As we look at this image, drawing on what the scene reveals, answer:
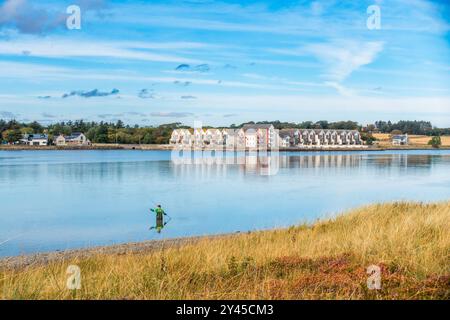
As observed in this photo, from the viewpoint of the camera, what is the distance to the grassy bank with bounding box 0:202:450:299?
244 inches

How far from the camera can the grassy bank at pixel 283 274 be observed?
621 centimetres

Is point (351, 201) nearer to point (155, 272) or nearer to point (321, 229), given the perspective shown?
point (321, 229)

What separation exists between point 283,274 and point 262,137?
117125 millimetres

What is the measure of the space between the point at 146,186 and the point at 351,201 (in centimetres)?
1692

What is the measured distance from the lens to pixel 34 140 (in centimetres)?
14550

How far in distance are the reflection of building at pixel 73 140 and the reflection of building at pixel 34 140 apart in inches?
160

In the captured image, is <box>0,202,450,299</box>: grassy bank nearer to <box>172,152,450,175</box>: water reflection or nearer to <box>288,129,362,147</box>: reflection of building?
<box>172,152,450,175</box>: water reflection

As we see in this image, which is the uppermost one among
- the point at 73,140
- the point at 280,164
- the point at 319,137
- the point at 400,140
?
the point at 319,137

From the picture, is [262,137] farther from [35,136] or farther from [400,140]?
[35,136]

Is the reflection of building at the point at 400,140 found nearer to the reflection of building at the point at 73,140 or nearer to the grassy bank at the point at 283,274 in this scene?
the reflection of building at the point at 73,140

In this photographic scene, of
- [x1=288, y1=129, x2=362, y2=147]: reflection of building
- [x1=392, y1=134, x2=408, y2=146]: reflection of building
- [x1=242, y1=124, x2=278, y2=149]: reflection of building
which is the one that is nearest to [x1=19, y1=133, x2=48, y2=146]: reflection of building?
[x1=242, y1=124, x2=278, y2=149]: reflection of building

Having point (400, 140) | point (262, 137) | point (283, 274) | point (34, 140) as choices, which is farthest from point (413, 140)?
point (283, 274)

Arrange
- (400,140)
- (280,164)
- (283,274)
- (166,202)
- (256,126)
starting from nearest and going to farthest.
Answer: (283,274) < (166,202) < (280,164) < (256,126) < (400,140)
